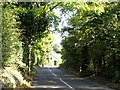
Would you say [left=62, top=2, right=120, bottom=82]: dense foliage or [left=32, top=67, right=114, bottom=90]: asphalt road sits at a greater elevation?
[left=62, top=2, right=120, bottom=82]: dense foliage

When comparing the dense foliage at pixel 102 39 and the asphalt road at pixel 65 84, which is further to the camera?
the dense foliage at pixel 102 39

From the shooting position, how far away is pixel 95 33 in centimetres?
4319

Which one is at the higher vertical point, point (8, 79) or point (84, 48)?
point (84, 48)

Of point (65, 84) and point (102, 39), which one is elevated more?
point (102, 39)

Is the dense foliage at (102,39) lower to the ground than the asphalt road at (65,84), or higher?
higher

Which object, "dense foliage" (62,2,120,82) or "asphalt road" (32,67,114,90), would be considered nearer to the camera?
"asphalt road" (32,67,114,90)

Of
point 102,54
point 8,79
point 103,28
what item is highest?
point 103,28

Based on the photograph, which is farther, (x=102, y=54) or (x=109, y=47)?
(x=102, y=54)

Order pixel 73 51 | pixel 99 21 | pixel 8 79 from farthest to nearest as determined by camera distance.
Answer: pixel 73 51 < pixel 99 21 < pixel 8 79

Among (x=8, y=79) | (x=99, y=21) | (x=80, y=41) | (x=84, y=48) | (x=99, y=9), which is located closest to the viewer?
(x=8, y=79)

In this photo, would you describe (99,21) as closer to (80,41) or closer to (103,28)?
(103,28)

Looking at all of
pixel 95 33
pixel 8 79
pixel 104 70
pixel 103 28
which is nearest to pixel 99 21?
pixel 103 28

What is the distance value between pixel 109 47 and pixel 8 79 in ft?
75.8

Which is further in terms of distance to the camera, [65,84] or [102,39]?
[102,39]
